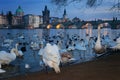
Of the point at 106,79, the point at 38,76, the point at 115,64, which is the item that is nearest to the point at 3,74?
the point at 38,76

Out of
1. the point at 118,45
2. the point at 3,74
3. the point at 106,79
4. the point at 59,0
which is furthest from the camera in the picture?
the point at 118,45

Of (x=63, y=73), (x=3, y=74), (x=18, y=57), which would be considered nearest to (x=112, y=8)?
(x=63, y=73)

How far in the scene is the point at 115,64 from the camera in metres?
14.3

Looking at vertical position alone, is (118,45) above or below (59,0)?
below

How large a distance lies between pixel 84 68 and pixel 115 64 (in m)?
1.51

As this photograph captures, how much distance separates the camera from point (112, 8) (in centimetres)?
1440

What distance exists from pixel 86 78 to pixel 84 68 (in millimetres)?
2319

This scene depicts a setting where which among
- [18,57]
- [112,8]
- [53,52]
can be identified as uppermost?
[112,8]

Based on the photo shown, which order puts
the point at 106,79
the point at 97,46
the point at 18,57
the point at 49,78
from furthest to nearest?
the point at 18,57, the point at 97,46, the point at 49,78, the point at 106,79

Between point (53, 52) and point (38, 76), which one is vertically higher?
point (53, 52)

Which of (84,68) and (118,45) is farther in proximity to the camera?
(118,45)

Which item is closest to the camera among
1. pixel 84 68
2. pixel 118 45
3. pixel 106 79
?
pixel 106 79

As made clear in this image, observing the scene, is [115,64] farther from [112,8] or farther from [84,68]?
[112,8]

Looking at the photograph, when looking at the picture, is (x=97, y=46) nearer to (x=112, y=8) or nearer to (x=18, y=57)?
(x=18, y=57)
